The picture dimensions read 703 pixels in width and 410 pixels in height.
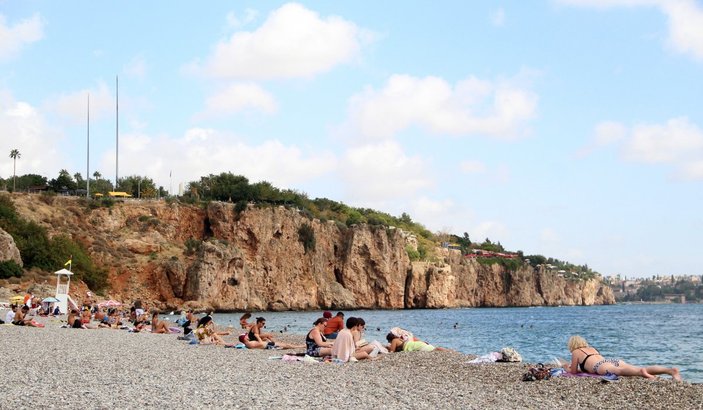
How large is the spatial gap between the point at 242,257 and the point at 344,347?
63.7 meters

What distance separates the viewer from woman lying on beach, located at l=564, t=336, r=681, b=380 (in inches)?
547

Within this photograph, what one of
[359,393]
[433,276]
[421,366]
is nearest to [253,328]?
[421,366]

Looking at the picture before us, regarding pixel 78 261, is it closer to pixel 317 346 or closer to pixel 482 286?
pixel 317 346

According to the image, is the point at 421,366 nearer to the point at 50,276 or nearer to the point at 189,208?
the point at 50,276

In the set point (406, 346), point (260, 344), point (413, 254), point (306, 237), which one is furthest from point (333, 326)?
point (413, 254)

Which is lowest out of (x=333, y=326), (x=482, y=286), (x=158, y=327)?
(x=482, y=286)

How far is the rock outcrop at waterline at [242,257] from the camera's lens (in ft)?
239

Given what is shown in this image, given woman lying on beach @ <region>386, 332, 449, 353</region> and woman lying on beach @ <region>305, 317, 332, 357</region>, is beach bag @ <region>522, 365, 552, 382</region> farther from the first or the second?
woman lying on beach @ <region>386, 332, 449, 353</region>

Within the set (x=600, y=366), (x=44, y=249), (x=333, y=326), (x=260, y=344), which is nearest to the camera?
(x=600, y=366)

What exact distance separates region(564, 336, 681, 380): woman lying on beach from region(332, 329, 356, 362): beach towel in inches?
216

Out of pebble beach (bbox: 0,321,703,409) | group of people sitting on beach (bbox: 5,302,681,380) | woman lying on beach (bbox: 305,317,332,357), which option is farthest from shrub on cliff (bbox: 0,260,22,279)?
woman lying on beach (bbox: 305,317,332,357)

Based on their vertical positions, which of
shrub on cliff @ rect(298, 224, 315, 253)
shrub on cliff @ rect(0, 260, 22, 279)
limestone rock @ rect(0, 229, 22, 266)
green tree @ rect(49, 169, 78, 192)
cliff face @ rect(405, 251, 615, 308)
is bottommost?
cliff face @ rect(405, 251, 615, 308)

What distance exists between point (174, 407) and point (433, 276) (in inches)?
4139

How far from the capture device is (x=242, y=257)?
→ 265ft
